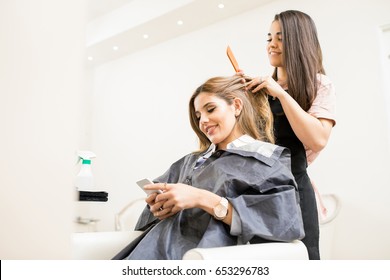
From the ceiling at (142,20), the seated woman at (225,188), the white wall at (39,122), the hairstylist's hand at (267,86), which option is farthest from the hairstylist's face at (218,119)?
the ceiling at (142,20)

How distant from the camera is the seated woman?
1.08 m

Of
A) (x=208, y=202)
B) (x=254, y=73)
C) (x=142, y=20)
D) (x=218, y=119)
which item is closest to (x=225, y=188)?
(x=208, y=202)

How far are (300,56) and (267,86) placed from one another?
0.68 feet

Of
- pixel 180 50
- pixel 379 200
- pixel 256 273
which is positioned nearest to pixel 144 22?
pixel 180 50

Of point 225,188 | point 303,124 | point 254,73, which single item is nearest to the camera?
point 225,188

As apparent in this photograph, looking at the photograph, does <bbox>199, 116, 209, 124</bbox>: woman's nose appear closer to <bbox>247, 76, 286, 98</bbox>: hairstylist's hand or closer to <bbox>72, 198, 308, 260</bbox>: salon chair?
<bbox>247, 76, 286, 98</bbox>: hairstylist's hand

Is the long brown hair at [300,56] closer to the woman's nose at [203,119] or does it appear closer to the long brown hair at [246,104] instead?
the long brown hair at [246,104]

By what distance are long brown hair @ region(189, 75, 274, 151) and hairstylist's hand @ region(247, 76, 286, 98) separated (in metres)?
0.03

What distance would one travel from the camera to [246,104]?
1.42 metres

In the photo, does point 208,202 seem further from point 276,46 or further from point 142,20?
point 142,20

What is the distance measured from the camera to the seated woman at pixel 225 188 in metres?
1.08

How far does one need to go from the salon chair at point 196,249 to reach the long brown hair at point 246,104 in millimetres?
457

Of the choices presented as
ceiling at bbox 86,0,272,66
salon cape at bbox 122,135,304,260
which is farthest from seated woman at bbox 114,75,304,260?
ceiling at bbox 86,0,272,66

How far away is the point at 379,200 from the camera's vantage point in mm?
1706
